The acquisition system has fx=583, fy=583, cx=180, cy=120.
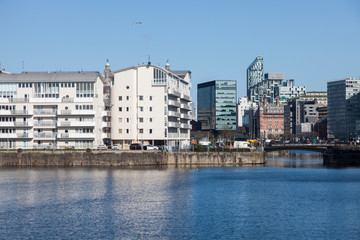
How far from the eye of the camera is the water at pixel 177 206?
63031 mm

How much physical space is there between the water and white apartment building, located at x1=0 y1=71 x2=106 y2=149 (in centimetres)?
2990

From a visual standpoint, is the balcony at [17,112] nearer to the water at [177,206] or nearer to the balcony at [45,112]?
the balcony at [45,112]

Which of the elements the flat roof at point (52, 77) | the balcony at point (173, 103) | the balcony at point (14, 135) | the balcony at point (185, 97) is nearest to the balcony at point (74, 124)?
the balcony at point (14, 135)

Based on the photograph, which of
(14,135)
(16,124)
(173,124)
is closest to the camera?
(14,135)

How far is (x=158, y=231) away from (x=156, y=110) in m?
96.5

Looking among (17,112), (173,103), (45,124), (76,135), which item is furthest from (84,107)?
(173,103)

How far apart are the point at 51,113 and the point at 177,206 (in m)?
82.6

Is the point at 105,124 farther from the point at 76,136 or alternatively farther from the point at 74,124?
the point at 76,136

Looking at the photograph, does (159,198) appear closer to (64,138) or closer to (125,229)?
(125,229)

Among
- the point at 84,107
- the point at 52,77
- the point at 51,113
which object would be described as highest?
the point at 52,77

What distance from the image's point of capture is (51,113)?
153500mm

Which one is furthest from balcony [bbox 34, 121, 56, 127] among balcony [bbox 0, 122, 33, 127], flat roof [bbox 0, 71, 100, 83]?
flat roof [bbox 0, 71, 100, 83]

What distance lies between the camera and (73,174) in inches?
4808

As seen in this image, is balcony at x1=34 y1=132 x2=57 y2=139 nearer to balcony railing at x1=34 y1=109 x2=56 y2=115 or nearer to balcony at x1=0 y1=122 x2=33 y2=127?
balcony at x1=0 y1=122 x2=33 y2=127
